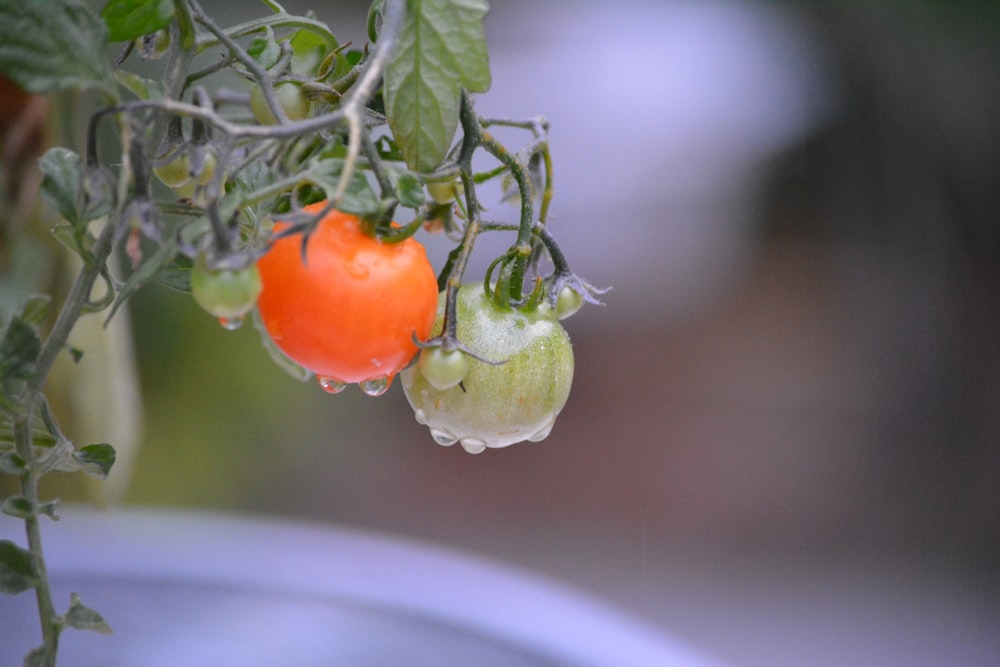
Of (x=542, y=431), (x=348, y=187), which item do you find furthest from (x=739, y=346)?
(x=348, y=187)

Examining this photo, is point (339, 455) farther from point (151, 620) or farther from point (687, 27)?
point (151, 620)

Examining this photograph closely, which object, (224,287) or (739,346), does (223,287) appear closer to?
(224,287)

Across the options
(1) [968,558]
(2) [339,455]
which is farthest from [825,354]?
(2) [339,455]

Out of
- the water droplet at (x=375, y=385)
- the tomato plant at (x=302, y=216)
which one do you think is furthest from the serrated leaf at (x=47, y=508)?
the water droplet at (x=375, y=385)

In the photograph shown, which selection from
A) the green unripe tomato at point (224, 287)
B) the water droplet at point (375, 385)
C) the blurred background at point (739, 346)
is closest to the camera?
the green unripe tomato at point (224, 287)

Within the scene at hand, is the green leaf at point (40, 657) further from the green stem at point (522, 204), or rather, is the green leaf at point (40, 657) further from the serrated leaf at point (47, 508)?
the green stem at point (522, 204)

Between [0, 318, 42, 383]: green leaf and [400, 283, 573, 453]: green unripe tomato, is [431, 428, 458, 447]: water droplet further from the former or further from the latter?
[0, 318, 42, 383]: green leaf

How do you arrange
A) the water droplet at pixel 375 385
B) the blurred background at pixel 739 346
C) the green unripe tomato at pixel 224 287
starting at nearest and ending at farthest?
the green unripe tomato at pixel 224 287 < the water droplet at pixel 375 385 < the blurred background at pixel 739 346

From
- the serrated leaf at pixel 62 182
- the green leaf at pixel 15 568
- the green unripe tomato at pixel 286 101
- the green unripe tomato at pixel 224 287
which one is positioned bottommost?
the green leaf at pixel 15 568
